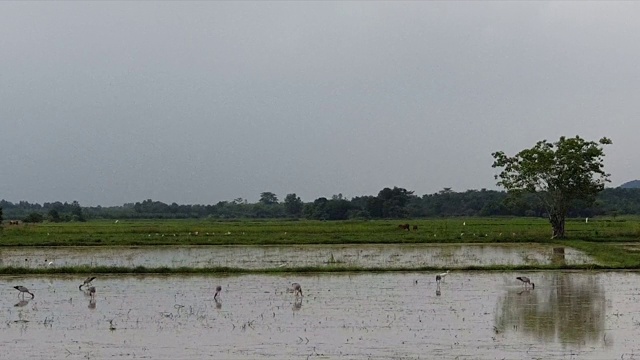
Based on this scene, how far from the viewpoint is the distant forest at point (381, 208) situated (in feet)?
269

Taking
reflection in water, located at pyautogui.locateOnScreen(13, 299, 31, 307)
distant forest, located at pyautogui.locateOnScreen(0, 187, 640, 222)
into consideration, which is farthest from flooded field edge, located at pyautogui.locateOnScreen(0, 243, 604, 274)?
distant forest, located at pyautogui.locateOnScreen(0, 187, 640, 222)

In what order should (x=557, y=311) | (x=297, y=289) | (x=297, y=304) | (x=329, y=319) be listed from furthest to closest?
(x=297, y=289)
(x=297, y=304)
(x=557, y=311)
(x=329, y=319)

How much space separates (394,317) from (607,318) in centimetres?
340

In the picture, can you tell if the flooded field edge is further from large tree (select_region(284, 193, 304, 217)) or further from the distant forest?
large tree (select_region(284, 193, 304, 217))

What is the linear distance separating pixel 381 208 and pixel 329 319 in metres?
72.7

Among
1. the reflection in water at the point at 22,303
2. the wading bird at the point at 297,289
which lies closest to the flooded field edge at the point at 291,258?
the wading bird at the point at 297,289

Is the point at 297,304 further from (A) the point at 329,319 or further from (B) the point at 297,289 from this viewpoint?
(A) the point at 329,319

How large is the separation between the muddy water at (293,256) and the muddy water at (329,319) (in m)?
4.50

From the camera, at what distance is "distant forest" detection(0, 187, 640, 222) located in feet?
269

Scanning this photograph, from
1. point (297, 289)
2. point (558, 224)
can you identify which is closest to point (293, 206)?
point (558, 224)

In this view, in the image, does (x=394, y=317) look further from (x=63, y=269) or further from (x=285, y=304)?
(x=63, y=269)

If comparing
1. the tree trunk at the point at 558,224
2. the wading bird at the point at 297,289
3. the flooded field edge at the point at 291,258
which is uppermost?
the tree trunk at the point at 558,224

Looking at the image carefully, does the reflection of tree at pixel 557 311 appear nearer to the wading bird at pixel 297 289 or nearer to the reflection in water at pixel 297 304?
the reflection in water at pixel 297 304

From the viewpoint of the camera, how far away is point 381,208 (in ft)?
283
